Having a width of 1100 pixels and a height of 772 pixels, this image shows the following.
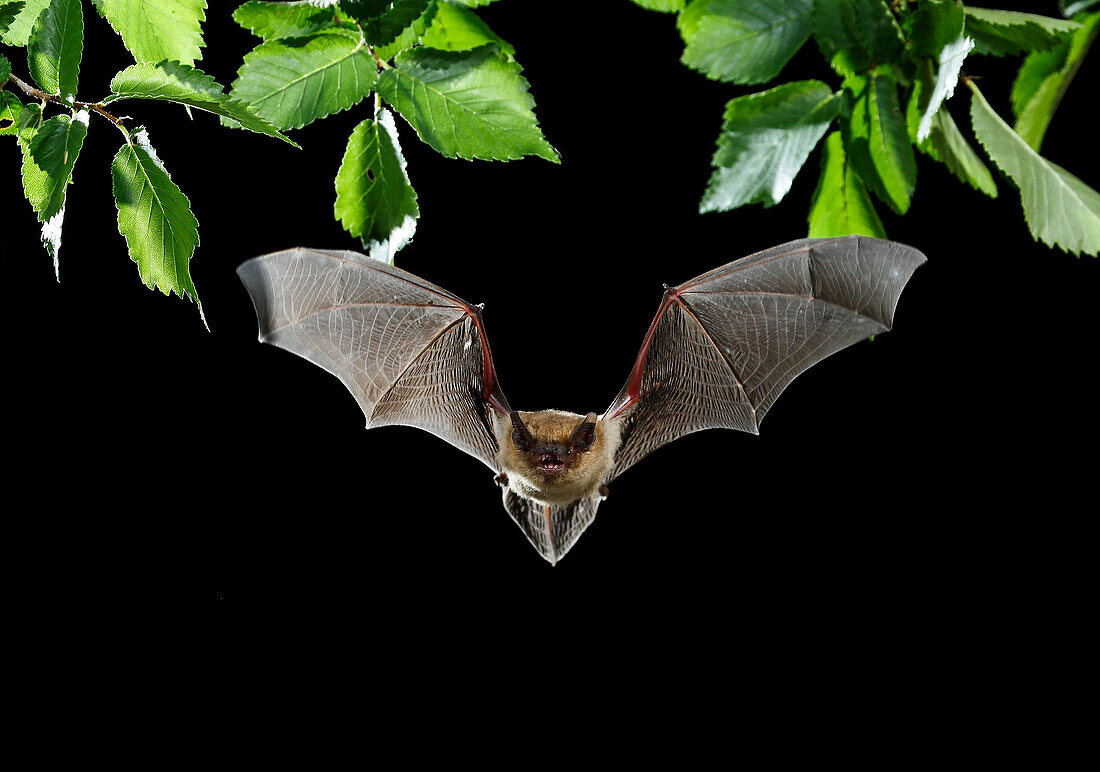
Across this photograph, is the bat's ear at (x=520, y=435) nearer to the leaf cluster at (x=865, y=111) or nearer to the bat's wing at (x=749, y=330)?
the bat's wing at (x=749, y=330)

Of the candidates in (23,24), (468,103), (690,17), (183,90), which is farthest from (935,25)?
(23,24)

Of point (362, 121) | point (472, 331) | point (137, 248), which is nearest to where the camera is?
point (137, 248)

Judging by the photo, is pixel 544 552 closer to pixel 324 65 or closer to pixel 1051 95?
pixel 324 65

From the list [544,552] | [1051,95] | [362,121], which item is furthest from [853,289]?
[362,121]

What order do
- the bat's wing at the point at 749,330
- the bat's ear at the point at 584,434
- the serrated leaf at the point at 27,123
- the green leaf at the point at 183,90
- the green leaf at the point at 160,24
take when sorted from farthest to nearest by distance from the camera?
the bat's ear at the point at 584,434, the bat's wing at the point at 749,330, the green leaf at the point at 160,24, the serrated leaf at the point at 27,123, the green leaf at the point at 183,90

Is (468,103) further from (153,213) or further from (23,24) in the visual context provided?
(23,24)

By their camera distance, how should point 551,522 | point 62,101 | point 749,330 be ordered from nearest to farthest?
point 62,101 → point 749,330 → point 551,522

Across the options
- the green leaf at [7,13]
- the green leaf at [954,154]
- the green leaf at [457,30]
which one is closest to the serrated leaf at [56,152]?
the green leaf at [7,13]
